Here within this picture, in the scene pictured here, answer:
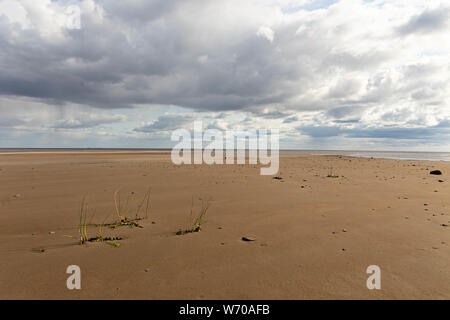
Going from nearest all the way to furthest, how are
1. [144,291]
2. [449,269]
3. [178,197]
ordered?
[144,291]
[449,269]
[178,197]

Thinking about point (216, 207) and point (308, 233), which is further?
point (216, 207)

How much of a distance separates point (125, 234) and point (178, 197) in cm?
298

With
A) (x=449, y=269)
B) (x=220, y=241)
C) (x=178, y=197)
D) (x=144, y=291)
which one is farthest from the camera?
(x=178, y=197)

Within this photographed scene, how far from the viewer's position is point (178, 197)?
717cm

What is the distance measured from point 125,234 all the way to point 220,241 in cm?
157

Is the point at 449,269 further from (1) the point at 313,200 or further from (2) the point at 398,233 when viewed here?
(1) the point at 313,200

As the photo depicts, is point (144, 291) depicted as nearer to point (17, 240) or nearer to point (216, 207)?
point (17, 240)

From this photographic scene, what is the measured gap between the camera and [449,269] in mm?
2963
